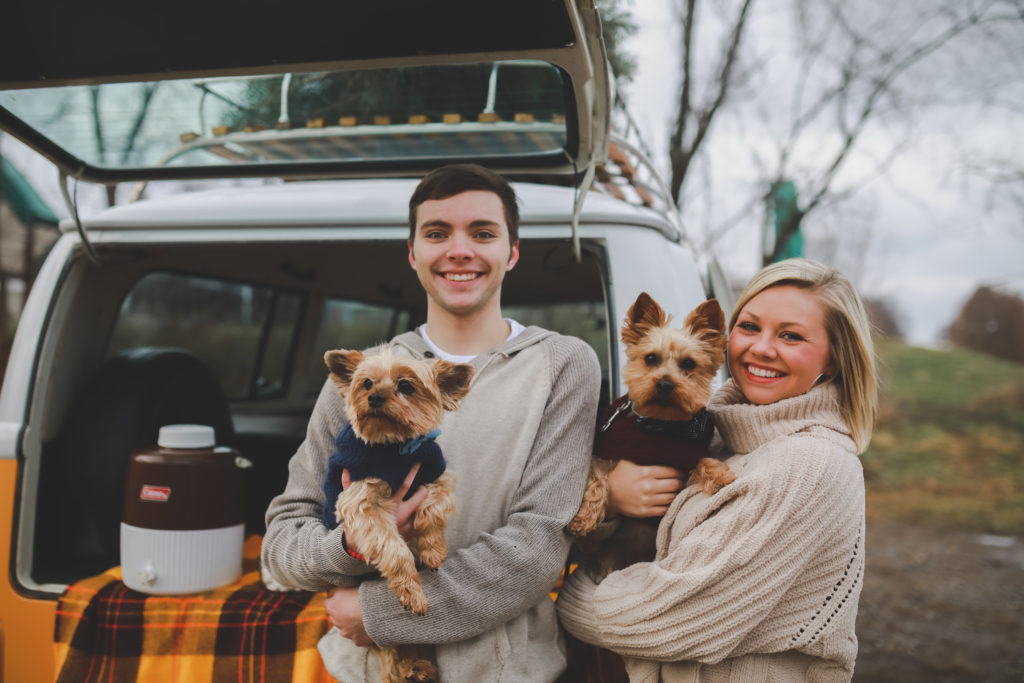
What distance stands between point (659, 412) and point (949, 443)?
1225 centimetres

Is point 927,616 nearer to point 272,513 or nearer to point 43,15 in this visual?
point 272,513

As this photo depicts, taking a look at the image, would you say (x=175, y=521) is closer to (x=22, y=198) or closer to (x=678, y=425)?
(x=678, y=425)

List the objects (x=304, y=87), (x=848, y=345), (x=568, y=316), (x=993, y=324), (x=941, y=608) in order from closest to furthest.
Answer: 1. (x=848, y=345)
2. (x=304, y=87)
3. (x=568, y=316)
4. (x=941, y=608)
5. (x=993, y=324)

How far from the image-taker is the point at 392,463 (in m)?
1.75

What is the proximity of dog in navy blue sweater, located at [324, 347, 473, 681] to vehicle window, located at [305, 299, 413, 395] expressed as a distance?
353 centimetres

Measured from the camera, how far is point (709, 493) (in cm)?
177

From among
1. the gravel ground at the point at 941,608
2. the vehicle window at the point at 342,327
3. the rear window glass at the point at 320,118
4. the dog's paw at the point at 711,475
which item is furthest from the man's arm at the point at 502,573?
the gravel ground at the point at 941,608

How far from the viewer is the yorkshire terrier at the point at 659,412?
72.7 inches

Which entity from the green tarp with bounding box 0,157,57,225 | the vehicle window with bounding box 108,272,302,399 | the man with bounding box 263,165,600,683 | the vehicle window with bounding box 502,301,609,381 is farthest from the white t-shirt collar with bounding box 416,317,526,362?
the green tarp with bounding box 0,157,57,225

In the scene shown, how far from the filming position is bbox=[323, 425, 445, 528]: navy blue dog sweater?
175 centimetres

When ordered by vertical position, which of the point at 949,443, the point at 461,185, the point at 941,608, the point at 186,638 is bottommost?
the point at 941,608

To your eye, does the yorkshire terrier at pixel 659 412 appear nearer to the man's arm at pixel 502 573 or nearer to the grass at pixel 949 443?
the man's arm at pixel 502 573

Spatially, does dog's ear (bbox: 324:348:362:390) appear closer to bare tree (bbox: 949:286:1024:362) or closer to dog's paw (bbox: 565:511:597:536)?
dog's paw (bbox: 565:511:597:536)

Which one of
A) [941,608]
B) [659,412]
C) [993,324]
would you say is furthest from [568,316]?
[993,324]
